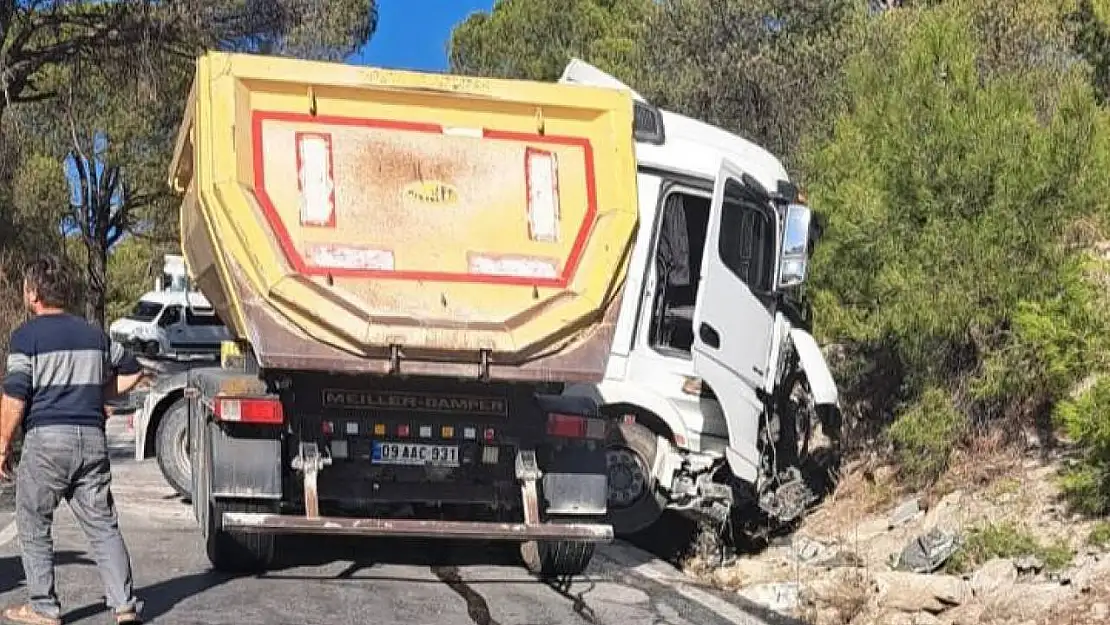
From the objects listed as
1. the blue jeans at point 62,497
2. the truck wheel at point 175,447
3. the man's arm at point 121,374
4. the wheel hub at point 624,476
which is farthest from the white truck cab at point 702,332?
the blue jeans at point 62,497

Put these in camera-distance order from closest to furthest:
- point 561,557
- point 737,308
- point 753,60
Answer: point 561,557 → point 737,308 → point 753,60

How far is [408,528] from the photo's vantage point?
803 centimetres

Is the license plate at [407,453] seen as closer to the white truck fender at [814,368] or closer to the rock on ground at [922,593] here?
the rock on ground at [922,593]

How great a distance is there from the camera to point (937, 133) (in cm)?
1121

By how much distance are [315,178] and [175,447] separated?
Result: 4.05 metres

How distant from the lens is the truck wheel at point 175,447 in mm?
11109

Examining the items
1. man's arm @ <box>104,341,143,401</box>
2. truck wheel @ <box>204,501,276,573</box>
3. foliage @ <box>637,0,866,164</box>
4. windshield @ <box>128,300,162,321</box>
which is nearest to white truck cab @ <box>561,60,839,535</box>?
truck wheel @ <box>204,501,276,573</box>

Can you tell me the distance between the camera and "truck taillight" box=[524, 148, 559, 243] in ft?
27.1

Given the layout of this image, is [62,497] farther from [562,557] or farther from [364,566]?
[562,557]

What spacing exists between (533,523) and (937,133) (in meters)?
5.03

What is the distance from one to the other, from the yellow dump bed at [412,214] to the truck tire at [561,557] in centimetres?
132

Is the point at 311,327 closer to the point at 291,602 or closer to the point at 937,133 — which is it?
the point at 291,602

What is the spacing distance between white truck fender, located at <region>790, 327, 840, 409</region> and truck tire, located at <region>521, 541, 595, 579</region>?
115 inches

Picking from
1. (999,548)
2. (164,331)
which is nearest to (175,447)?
(999,548)
